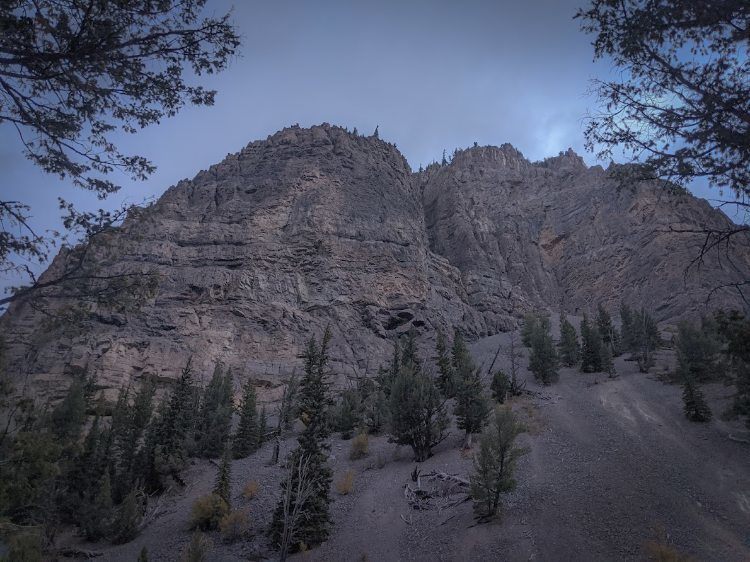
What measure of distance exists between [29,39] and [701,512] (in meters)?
22.8

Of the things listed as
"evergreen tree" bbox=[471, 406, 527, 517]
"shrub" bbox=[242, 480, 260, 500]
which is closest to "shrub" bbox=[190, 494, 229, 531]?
"shrub" bbox=[242, 480, 260, 500]

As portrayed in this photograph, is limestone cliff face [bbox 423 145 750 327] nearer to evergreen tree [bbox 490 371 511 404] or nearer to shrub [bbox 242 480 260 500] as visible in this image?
evergreen tree [bbox 490 371 511 404]

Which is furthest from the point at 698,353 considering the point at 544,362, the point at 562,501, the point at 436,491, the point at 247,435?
the point at 247,435

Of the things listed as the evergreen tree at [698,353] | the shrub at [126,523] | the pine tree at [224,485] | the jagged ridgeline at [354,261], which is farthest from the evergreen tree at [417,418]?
the jagged ridgeline at [354,261]

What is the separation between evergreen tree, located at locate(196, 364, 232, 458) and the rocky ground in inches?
146

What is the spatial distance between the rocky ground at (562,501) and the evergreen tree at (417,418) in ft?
3.26

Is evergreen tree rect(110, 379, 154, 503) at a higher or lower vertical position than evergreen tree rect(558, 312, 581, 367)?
lower

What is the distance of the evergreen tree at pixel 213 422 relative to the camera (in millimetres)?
34950

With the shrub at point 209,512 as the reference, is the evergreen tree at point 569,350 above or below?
above

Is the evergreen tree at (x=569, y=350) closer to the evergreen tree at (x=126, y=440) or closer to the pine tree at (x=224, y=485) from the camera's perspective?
the pine tree at (x=224, y=485)

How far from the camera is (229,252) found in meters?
71.1

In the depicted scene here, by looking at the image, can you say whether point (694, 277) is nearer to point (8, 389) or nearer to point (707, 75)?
point (707, 75)

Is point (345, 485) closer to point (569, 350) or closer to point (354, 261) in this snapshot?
point (569, 350)

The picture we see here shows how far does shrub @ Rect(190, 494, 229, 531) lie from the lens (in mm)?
20750
